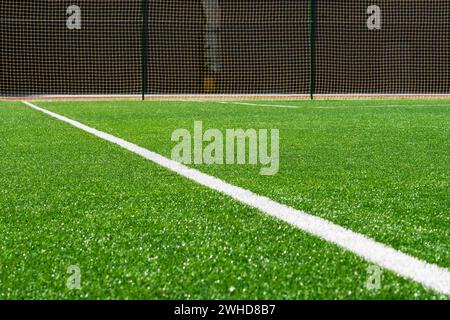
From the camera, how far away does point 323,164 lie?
395cm

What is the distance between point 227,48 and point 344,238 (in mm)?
16041

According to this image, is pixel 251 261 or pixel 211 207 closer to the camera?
pixel 251 261

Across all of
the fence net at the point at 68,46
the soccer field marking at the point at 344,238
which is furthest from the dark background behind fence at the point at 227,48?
the soccer field marking at the point at 344,238

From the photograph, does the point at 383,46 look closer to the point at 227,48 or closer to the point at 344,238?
the point at 227,48

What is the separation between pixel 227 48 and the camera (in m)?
17.9

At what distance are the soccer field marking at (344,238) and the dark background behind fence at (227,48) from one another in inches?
556

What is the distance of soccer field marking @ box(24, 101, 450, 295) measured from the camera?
5.77 feet

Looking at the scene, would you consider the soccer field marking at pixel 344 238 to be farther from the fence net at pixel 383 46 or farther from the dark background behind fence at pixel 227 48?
the fence net at pixel 383 46

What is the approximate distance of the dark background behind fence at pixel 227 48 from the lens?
56.6 ft

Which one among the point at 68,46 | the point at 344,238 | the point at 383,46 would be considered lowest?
the point at 344,238

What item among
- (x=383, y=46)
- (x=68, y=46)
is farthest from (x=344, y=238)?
(x=383, y=46)
